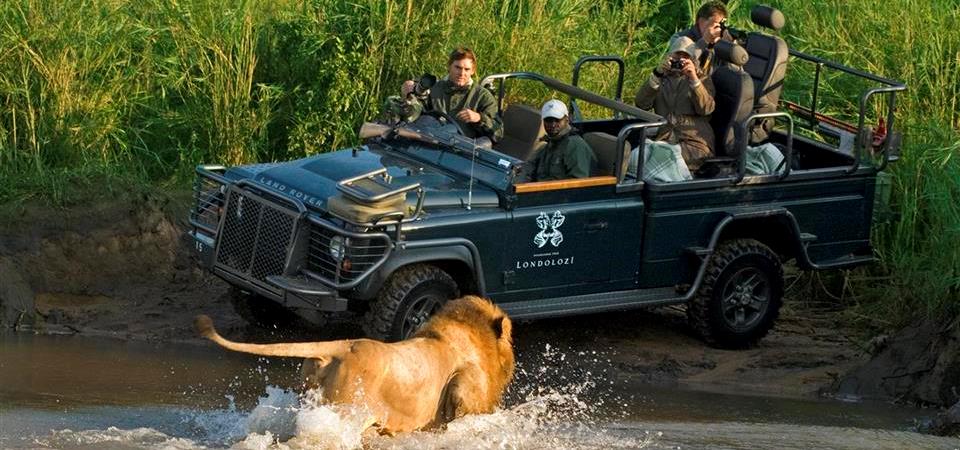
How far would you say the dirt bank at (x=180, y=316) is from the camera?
10430 mm

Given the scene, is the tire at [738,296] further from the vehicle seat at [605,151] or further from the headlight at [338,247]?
the headlight at [338,247]

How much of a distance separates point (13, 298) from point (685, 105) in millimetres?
4101

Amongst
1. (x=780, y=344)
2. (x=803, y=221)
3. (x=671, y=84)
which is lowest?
(x=780, y=344)

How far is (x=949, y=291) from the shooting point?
10.3m

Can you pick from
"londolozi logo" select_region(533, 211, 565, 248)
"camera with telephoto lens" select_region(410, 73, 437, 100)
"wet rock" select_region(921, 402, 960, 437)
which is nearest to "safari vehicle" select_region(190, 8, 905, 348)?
"londolozi logo" select_region(533, 211, 565, 248)

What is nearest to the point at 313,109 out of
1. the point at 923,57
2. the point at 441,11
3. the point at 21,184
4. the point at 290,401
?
the point at 441,11

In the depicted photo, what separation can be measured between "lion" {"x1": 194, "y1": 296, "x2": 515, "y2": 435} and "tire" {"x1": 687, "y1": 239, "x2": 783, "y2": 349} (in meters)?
3.13

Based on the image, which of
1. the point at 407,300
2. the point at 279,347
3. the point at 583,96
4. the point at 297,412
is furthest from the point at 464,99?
the point at 279,347

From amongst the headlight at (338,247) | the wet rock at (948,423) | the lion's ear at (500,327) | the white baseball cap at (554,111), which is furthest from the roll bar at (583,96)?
the lion's ear at (500,327)

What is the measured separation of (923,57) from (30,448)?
7.73m

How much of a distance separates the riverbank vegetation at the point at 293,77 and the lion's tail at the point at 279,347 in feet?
15.6

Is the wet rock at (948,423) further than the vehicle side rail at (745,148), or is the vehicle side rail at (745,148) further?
the vehicle side rail at (745,148)

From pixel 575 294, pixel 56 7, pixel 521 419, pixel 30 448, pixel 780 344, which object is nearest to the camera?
pixel 30 448

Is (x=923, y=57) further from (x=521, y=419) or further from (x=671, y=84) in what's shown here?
(x=521, y=419)
